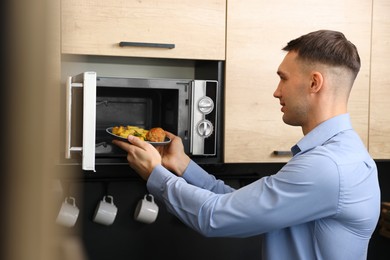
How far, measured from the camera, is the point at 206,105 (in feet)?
5.74

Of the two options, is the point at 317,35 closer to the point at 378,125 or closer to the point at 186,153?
the point at 186,153

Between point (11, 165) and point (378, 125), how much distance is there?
78.2 inches

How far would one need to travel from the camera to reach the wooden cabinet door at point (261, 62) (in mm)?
1837

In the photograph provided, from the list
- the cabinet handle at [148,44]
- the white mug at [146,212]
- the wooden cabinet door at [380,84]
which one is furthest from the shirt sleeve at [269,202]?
the wooden cabinet door at [380,84]

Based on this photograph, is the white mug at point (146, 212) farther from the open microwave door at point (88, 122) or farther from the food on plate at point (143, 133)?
the open microwave door at point (88, 122)

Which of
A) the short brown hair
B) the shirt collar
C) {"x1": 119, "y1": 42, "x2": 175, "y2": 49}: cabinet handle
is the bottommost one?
the shirt collar

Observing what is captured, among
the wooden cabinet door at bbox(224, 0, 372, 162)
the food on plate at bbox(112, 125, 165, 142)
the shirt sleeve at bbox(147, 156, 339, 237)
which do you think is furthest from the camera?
the wooden cabinet door at bbox(224, 0, 372, 162)

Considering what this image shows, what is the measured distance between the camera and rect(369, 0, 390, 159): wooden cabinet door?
6.47 feet

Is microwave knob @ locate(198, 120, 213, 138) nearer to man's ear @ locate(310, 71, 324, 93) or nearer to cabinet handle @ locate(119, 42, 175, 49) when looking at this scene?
cabinet handle @ locate(119, 42, 175, 49)

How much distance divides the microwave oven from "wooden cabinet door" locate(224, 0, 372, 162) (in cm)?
8

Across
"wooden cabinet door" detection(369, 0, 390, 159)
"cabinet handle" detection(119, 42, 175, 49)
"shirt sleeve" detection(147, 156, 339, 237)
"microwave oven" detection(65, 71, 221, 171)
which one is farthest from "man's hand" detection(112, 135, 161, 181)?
"wooden cabinet door" detection(369, 0, 390, 159)

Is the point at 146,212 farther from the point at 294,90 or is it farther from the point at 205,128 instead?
the point at 294,90

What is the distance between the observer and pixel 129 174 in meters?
2.03

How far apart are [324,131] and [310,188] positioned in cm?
18
